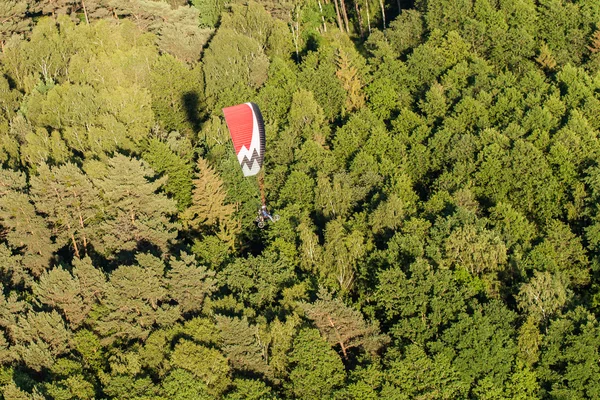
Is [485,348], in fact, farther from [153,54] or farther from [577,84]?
[153,54]

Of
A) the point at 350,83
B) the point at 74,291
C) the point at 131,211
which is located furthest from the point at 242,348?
the point at 350,83

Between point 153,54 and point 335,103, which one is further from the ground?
point 153,54

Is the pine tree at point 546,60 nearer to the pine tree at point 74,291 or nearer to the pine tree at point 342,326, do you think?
the pine tree at point 342,326

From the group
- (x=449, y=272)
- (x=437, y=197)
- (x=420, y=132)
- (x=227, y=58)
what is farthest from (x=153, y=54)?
(x=449, y=272)

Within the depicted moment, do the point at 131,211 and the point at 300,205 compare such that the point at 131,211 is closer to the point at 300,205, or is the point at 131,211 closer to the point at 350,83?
the point at 300,205

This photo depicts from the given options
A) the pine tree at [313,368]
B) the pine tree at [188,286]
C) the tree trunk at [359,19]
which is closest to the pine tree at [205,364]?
the pine tree at [313,368]

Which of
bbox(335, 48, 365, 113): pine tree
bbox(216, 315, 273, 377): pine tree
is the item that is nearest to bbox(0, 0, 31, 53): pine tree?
bbox(335, 48, 365, 113): pine tree
